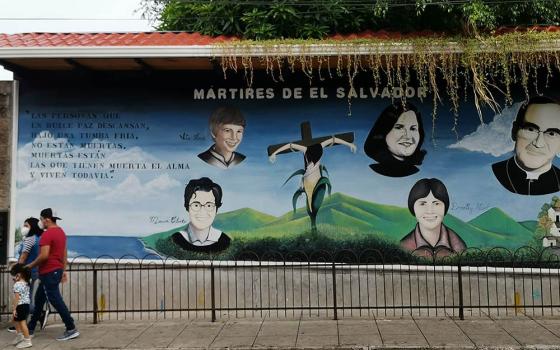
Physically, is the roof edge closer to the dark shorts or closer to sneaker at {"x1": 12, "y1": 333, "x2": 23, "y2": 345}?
the dark shorts

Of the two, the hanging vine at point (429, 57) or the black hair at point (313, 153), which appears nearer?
the hanging vine at point (429, 57)

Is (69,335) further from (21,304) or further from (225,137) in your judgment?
(225,137)

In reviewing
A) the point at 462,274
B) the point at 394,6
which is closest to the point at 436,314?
the point at 462,274

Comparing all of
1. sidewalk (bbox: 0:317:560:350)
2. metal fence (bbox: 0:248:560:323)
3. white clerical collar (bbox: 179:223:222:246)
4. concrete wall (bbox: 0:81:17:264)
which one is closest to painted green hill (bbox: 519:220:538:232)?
metal fence (bbox: 0:248:560:323)

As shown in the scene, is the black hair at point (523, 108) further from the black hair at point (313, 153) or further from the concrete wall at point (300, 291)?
the black hair at point (313, 153)

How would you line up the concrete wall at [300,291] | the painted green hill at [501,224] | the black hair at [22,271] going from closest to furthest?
the black hair at [22,271] → the concrete wall at [300,291] → the painted green hill at [501,224]

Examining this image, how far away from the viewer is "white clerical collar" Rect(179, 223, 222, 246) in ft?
35.2

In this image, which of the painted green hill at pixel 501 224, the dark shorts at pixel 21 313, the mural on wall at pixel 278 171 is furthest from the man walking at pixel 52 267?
the painted green hill at pixel 501 224

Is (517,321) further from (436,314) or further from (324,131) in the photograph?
(324,131)

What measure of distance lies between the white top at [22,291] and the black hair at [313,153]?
5338 mm

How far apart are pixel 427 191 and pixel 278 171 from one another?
2884 mm

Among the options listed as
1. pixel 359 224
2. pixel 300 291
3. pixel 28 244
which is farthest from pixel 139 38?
pixel 300 291

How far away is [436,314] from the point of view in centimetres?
971

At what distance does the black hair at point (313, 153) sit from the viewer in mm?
10719
